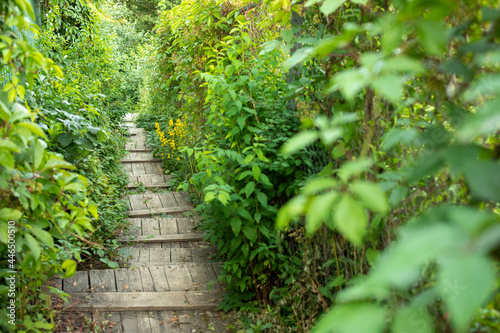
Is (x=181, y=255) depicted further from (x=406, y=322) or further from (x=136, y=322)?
(x=406, y=322)

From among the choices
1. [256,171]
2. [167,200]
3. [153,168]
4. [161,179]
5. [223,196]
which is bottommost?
[223,196]

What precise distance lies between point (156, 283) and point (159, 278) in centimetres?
6

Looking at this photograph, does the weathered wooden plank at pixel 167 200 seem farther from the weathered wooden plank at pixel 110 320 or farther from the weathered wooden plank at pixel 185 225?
the weathered wooden plank at pixel 110 320

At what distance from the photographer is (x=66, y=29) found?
458 centimetres

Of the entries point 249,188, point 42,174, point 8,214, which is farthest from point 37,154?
point 249,188

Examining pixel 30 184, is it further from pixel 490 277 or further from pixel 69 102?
pixel 69 102

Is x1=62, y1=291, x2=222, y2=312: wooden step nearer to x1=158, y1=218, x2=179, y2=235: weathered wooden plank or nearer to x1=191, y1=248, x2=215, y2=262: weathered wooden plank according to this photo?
x1=191, y1=248, x2=215, y2=262: weathered wooden plank

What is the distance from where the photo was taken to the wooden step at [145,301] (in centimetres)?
263

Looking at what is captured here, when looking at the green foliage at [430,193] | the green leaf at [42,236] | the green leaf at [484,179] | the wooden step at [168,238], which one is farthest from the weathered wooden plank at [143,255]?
the green leaf at [484,179]

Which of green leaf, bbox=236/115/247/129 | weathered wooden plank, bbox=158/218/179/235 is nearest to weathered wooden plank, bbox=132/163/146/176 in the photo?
weathered wooden plank, bbox=158/218/179/235

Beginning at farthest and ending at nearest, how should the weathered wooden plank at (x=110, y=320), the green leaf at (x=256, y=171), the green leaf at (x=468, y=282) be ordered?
the weathered wooden plank at (x=110, y=320), the green leaf at (x=256, y=171), the green leaf at (x=468, y=282)

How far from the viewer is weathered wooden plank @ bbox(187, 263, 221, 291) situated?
2.94m

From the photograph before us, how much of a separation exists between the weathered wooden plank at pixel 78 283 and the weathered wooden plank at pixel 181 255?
0.75m

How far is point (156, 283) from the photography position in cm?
297
